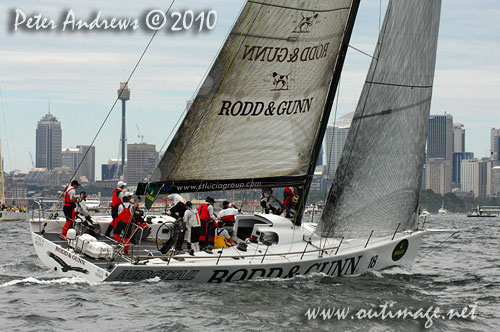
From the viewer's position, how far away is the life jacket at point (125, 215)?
15.1 m

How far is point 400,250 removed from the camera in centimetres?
1644

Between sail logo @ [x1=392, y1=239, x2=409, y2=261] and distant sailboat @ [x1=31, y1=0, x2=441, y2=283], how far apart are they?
0.03m

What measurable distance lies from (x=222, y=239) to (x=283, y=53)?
406 centimetres

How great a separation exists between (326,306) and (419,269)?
6904mm

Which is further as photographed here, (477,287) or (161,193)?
(477,287)

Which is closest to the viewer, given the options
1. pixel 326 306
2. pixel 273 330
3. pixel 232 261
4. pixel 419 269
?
pixel 273 330

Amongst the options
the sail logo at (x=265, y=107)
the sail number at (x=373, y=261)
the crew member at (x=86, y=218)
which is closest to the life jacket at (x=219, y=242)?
the sail logo at (x=265, y=107)

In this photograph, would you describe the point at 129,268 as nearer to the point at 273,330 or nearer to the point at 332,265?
the point at 273,330

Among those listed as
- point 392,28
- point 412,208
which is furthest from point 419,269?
point 392,28

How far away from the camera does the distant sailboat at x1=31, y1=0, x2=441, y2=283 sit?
15.0m

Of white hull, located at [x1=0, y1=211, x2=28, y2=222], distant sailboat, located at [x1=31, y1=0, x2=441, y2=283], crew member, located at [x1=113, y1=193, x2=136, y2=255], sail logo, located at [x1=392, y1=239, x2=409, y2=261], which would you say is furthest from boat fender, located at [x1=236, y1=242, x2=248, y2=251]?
white hull, located at [x1=0, y1=211, x2=28, y2=222]

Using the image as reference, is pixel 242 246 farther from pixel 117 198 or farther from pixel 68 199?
pixel 68 199

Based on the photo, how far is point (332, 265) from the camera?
48.9 feet

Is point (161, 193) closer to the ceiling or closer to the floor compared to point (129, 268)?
closer to the ceiling
